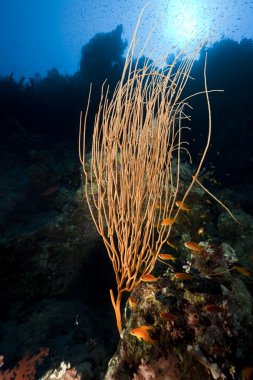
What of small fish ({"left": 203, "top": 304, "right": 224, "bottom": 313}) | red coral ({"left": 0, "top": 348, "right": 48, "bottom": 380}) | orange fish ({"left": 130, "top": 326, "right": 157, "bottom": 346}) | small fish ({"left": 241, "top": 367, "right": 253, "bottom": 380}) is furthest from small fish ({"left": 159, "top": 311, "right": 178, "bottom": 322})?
red coral ({"left": 0, "top": 348, "right": 48, "bottom": 380})

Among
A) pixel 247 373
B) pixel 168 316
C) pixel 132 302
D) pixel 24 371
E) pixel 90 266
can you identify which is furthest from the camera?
pixel 90 266

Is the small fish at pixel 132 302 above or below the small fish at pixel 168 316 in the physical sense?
below

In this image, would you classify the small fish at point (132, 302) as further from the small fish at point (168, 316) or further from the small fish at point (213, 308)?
the small fish at point (213, 308)

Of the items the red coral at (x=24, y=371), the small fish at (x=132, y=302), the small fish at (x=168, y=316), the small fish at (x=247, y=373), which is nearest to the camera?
the small fish at (x=247, y=373)

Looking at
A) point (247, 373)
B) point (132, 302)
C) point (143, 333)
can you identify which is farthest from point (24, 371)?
point (247, 373)

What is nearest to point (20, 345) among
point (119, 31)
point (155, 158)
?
point (155, 158)

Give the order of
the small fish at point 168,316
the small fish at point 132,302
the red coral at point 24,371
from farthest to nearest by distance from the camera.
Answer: the red coral at point 24,371 → the small fish at point 132,302 → the small fish at point 168,316

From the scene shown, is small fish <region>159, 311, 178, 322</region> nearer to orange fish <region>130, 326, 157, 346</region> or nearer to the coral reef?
the coral reef

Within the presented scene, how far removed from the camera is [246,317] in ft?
7.74

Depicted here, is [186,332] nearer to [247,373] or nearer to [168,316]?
[168,316]

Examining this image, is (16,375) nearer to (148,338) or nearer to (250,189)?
(148,338)

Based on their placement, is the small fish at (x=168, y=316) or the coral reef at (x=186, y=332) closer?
the coral reef at (x=186, y=332)

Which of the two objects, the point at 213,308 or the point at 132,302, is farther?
the point at 132,302

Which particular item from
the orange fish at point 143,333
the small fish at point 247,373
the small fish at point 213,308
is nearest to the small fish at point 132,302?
the orange fish at point 143,333
